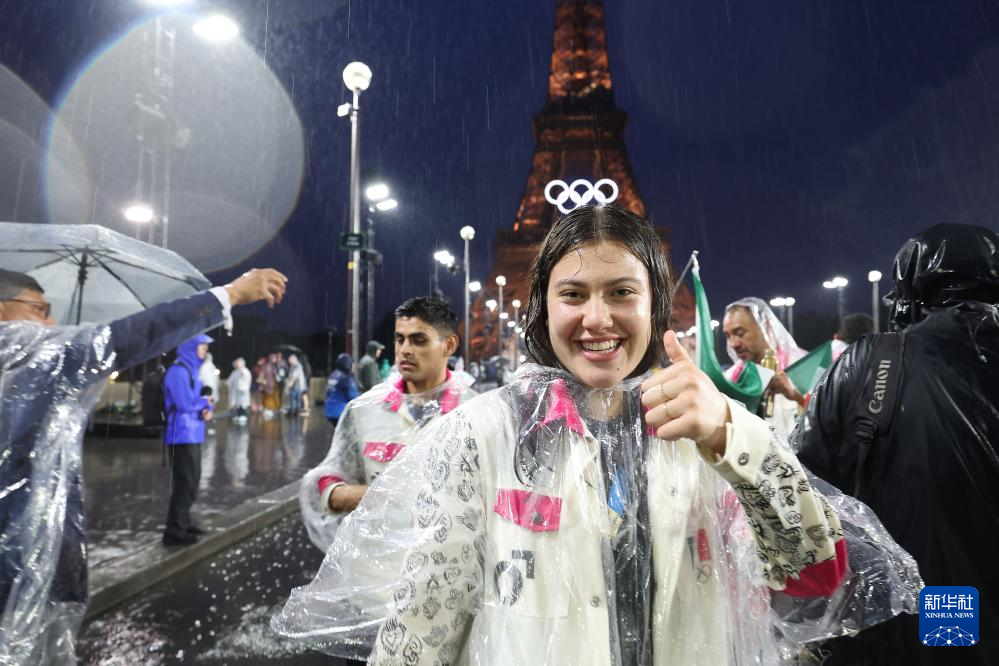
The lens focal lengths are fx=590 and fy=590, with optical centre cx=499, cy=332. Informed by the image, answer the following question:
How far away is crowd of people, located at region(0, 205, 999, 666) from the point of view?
1.28 m

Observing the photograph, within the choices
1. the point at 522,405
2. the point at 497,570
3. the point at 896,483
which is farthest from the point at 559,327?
the point at 896,483

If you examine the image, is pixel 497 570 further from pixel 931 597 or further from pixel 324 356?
pixel 324 356

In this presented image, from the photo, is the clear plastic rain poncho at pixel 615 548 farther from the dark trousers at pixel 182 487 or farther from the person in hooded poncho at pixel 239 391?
the person in hooded poncho at pixel 239 391

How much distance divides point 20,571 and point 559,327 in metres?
2.54

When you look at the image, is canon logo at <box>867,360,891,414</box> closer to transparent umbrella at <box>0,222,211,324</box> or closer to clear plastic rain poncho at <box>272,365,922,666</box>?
clear plastic rain poncho at <box>272,365,922,666</box>

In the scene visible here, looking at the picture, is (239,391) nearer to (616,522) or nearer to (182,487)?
(182,487)

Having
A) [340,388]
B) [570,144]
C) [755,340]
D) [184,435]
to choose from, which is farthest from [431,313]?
[570,144]

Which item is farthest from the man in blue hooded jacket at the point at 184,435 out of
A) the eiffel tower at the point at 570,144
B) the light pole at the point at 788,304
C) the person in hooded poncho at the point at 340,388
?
the eiffel tower at the point at 570,144

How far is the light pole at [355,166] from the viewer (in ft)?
29.5

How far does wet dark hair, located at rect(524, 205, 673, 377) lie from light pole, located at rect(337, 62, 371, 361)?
7.79 meters

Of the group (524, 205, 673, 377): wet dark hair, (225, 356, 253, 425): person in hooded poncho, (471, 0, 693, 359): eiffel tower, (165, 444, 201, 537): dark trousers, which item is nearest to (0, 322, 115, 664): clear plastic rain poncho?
(524, 205, 673, 377): wet dark hair

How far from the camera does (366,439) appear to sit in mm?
3229

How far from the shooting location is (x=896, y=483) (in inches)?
79.7

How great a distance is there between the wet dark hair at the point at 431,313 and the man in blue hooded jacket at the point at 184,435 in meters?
3.37
